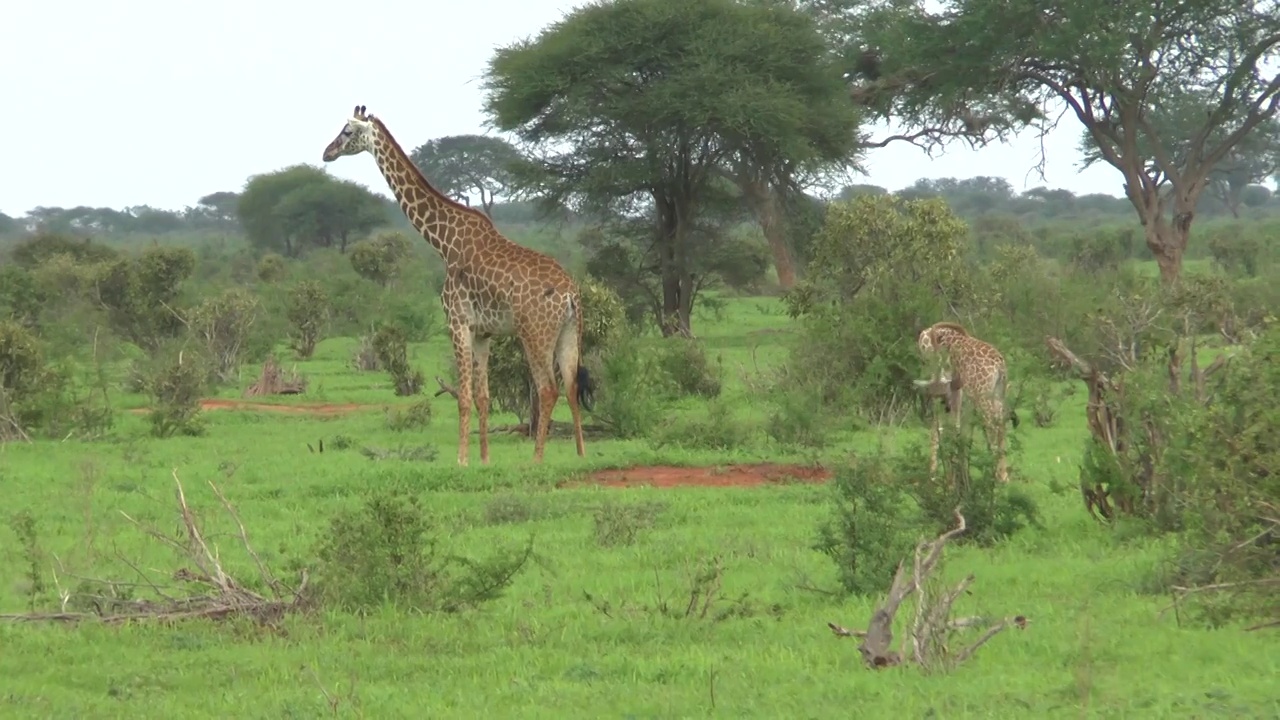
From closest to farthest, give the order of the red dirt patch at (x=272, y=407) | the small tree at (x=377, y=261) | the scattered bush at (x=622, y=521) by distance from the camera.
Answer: the scattered bush at (x=622, y=521) → the red dirt patch at (x=272, y=407) → the small tree at (x=377, y=261)

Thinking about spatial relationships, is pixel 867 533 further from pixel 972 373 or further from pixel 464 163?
pixel 464 163

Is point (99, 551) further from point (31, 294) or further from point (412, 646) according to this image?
point (31, 294)

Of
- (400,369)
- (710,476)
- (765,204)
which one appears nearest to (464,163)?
(765,204)

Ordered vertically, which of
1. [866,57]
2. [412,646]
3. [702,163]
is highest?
[866,57]

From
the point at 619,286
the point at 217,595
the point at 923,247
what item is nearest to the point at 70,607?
the point at 217,595

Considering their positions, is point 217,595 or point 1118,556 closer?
point 217,595

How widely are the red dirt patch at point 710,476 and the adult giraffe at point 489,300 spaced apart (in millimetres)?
832

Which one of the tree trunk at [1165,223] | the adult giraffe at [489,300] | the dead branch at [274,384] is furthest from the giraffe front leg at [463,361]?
the tree trunk at [1165,223]

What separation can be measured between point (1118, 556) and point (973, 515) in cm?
88

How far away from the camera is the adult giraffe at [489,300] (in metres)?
13.3

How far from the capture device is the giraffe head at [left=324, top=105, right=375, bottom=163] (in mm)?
13961

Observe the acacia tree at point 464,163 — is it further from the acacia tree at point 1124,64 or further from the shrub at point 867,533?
the shrub at point 867,533

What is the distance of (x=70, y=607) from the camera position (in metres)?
7.68

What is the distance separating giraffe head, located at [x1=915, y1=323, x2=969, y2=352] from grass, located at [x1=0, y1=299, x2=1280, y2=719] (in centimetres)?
109
